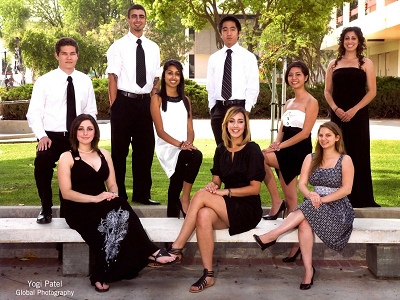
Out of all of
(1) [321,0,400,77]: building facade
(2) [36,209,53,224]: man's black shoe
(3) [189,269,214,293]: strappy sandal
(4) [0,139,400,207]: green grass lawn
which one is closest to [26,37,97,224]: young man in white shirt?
(2) [36,209,53,224]: man's black shoe

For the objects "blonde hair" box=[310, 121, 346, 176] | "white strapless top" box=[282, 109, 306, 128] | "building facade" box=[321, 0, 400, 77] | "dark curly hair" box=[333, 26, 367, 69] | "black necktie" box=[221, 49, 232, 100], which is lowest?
"blonde hair" box=[310, 121, 346, 176]

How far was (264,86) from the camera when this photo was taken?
26.2 metres

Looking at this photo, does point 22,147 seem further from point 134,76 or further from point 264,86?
point 264,86

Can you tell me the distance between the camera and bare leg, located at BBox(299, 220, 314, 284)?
4.60 meters

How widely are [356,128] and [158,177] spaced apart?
11.6 feet

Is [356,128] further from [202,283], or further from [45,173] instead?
[45,173]

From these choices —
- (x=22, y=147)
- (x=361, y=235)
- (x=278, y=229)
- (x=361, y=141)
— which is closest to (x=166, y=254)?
(x=278, y=229)

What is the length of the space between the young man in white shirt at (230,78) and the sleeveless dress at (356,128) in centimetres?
87

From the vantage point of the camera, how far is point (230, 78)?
6.05 metres

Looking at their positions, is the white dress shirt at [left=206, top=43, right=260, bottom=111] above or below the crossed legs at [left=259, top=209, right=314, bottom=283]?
above

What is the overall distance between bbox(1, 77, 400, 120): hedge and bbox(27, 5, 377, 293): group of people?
18.6 meters

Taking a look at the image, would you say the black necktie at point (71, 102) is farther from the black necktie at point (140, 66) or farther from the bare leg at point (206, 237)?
the bare leg at point (206, 237)

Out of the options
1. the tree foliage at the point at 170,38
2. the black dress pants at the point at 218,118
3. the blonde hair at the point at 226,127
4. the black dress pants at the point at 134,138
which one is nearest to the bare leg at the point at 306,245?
the blonde hair at the point at 226,127

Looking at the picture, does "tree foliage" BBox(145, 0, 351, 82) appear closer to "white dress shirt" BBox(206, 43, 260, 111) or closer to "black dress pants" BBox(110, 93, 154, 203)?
"white dress shirt" BBox(206, 43, 260, 111)
